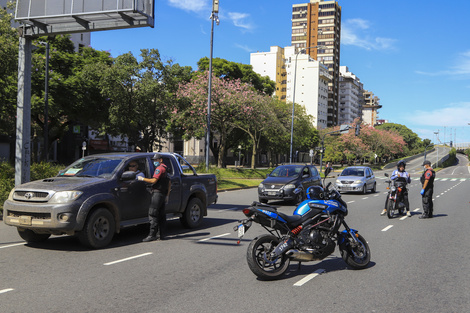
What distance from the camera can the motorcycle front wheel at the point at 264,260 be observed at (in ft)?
18.5

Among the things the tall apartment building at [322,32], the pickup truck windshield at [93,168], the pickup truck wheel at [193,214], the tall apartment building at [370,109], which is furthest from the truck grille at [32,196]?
the tall apartment building at [370,109]

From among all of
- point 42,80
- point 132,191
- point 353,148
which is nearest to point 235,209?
point 132,191

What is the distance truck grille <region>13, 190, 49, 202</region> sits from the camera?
7.40m

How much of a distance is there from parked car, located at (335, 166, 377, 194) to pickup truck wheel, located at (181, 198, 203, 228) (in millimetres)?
14185

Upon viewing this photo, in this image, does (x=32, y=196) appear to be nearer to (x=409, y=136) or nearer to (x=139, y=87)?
(x=139, y=87)

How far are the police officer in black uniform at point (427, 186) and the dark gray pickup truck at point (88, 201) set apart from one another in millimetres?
7617

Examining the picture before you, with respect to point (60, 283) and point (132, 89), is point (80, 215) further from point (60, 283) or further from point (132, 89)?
point (132, 89)

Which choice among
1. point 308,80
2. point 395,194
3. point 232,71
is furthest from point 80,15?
point 308,80

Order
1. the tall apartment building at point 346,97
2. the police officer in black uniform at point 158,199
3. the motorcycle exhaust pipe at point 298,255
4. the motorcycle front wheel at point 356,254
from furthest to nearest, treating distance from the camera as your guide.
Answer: the tall apartment building at point 346,97, the police officer in black uniform at point 158,199, the motorcycle front wheel at point 356,254, the motorcycle exhaust pipe at point 298,255

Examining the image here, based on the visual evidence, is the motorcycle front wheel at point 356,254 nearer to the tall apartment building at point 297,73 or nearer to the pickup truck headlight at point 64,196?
the pickup truck headlight at point 64,196

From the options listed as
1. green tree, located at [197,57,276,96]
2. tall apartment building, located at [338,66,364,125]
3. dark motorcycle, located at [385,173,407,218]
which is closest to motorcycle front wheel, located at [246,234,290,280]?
dark motorcycle, located at [385,173,407,218]

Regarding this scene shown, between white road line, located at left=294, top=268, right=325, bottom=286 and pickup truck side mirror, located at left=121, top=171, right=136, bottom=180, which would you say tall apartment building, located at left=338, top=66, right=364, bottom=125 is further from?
white road line, located at left=294, top=268, right=325, bottom=286

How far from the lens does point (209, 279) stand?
19.3 ft

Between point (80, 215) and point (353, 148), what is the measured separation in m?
74.7
